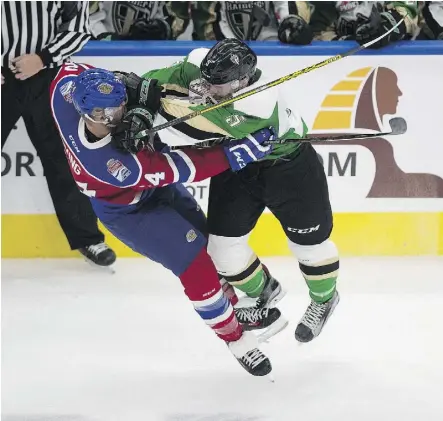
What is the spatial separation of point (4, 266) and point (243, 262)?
1.42 meters

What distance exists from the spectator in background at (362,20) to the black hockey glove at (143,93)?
138 cm

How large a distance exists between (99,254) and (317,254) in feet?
4.07

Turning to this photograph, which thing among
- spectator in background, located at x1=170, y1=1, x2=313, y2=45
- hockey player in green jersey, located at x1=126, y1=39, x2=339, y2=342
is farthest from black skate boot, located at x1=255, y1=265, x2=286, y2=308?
spectator in background, located at x1=170, y1=1, x2=313, y2=45

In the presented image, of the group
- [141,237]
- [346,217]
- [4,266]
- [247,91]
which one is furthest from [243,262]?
[4,266]

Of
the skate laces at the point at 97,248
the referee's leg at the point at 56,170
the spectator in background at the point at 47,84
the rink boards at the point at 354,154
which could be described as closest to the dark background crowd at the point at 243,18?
the rink boards at the point at 354,154

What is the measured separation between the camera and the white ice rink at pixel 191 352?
284 centimetres

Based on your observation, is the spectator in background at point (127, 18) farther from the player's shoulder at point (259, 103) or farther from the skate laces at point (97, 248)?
the player's shoulder at point (259, 103)

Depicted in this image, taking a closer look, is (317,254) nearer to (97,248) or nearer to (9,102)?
(97,248)

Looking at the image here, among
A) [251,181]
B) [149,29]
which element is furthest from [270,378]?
[149,29]

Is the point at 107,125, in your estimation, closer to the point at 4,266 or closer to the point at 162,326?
the point at 162,326

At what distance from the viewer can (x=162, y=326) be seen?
11.4 ft

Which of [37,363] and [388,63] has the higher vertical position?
[388,63]

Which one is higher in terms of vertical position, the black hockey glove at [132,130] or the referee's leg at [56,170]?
the black hockey glove at [132,130]

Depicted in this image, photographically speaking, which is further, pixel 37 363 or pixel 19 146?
pixel 19 146
